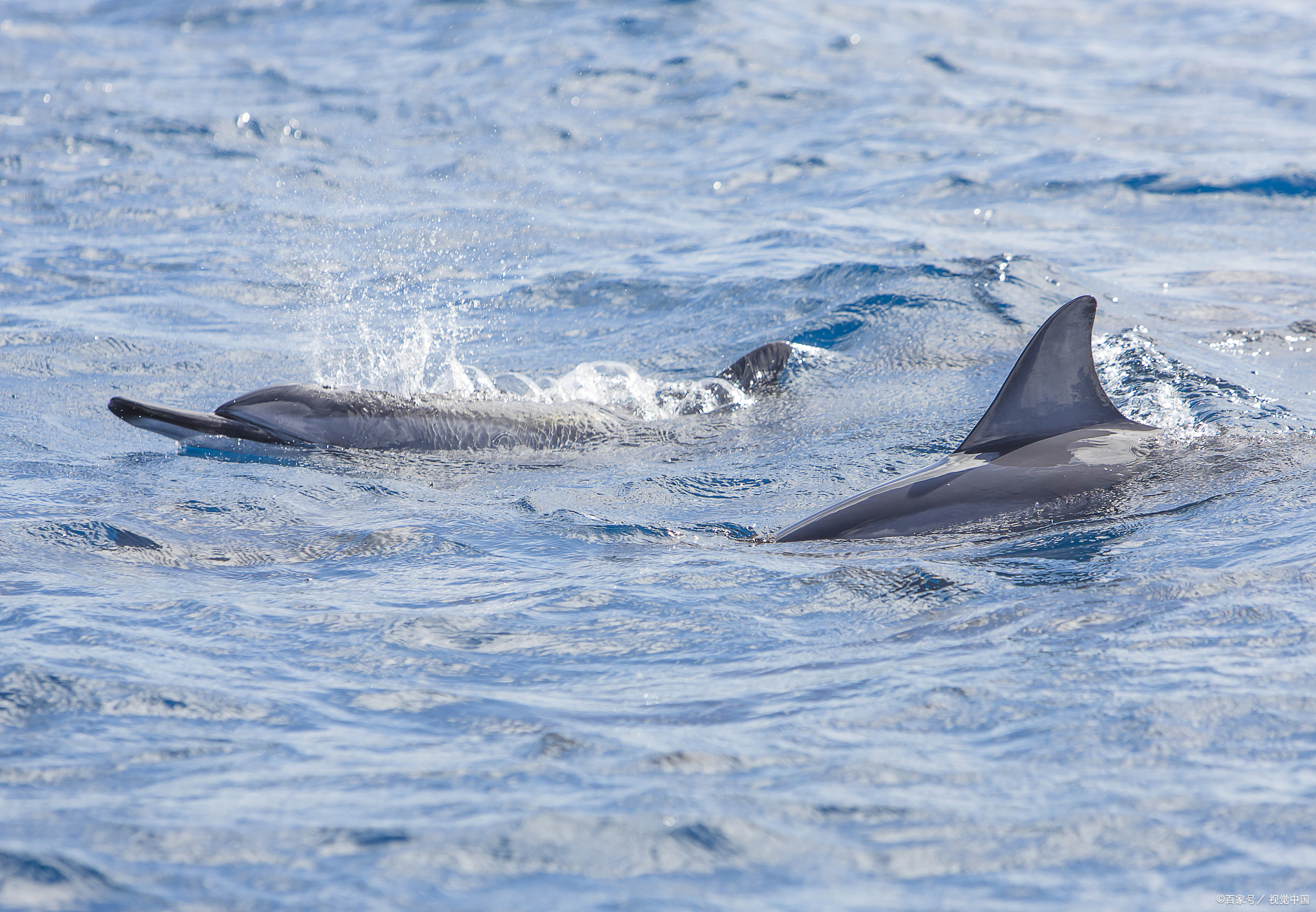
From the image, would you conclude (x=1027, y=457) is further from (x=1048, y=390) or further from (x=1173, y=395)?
(x=1173, y=395)

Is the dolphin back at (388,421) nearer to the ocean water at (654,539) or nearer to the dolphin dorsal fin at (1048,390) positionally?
the ocean water at (654,539)

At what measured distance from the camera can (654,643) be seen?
5.72 m

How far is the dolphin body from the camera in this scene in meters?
7.04

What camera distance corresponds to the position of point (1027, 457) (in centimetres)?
733

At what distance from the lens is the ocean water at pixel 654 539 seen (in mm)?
4027

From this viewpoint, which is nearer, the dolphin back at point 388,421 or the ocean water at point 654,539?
the ocean water at point 654,539

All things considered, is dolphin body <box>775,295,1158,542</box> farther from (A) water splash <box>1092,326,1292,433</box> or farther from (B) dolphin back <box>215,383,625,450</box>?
(B) dolphin back <box>215,383,625,450</box>

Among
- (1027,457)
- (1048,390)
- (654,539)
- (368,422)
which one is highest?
(1048,390)

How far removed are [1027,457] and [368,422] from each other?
4.65 meters

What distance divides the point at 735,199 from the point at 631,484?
32.2 feet

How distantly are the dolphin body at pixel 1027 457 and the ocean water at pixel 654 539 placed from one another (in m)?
0.22

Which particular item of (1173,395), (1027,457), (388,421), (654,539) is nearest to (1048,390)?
(1027,457)

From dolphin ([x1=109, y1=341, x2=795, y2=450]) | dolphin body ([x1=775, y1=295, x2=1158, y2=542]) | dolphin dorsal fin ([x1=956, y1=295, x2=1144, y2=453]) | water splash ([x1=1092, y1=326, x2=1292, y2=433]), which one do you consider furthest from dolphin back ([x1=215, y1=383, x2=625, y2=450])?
water splash ([x1=1092, y1=326, x2=1292, y2=433])

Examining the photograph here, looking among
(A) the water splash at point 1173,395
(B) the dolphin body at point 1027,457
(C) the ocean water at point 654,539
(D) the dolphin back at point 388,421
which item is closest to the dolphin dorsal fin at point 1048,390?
(B) the dolphin body at point 1027,457
